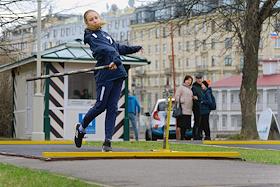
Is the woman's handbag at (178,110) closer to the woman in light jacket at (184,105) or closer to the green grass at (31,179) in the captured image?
the woman in light jacket at (184,105)

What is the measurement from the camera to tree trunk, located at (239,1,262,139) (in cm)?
2258

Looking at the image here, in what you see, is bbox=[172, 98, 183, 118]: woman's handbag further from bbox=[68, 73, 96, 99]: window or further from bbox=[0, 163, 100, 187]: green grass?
bbox=[0, 163, 100, 187]: green grass

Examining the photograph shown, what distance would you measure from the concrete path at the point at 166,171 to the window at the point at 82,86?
13.2 m

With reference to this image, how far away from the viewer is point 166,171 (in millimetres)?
9484

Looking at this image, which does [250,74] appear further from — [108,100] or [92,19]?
[92,19]

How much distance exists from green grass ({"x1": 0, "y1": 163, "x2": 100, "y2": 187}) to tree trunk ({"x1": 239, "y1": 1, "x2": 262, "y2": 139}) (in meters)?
13.8

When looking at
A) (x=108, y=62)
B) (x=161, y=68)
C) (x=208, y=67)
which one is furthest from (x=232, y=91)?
(x=108, y=62)

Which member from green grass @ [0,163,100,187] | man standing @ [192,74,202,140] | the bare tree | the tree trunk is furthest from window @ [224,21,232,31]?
green grass @ [0,163,100,187]

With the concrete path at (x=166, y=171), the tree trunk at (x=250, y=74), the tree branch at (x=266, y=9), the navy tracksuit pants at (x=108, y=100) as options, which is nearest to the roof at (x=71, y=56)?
the tree trunk at (x=250, y=74)

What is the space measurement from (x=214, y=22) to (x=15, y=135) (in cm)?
768

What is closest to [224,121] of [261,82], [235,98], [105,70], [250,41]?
[261,82]

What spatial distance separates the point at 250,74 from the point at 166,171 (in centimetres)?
1426

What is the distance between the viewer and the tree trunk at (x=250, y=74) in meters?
22.6

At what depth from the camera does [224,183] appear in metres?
8.26
